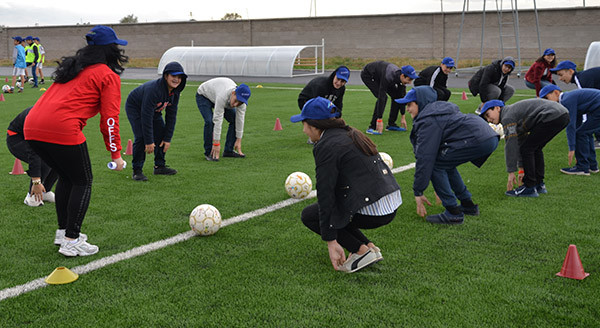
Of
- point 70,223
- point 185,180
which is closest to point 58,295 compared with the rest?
point 70,223

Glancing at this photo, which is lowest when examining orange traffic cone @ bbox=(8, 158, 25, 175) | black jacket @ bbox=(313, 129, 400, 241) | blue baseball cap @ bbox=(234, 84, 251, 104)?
orange traffic cone @ bbox=(8, 158, 25, 175)

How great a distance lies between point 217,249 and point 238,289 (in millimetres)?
1026

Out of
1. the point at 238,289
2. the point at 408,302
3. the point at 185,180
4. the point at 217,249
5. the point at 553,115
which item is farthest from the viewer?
the point at 185,180

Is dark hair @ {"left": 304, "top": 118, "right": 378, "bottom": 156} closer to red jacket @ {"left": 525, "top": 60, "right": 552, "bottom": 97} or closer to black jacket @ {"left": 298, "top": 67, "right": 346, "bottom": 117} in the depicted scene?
black jacket @ {"left": 298, "top": 67, "right": 346, "bottom": 117}

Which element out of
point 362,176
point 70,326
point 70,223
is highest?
point 362,176

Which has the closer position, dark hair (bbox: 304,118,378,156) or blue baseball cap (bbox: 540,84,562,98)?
dark hair (bbox: 304,118,378,156)

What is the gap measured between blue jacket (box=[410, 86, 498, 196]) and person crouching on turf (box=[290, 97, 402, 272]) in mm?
1198

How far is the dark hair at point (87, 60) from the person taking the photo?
16.0ft

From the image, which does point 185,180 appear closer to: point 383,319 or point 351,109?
point 383,319

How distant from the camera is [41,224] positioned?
247 inches

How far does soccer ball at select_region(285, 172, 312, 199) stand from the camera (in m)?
7.29

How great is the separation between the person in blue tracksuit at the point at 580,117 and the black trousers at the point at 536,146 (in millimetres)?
810

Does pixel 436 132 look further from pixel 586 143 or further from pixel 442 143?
pixel 586 143

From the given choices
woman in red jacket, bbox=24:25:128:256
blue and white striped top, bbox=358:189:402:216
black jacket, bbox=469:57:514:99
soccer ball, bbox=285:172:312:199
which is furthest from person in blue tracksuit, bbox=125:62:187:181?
black jacket, bbox=469:57:514:99
